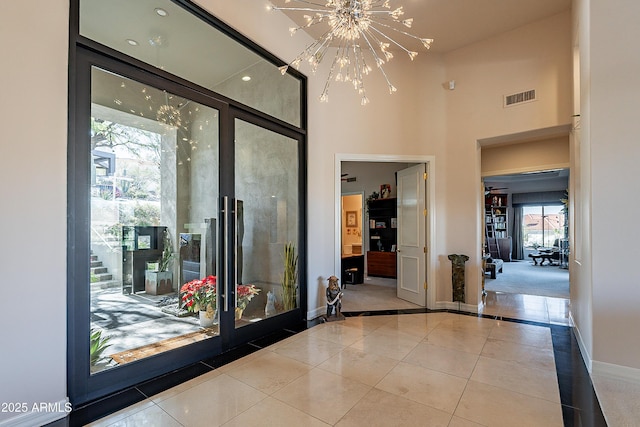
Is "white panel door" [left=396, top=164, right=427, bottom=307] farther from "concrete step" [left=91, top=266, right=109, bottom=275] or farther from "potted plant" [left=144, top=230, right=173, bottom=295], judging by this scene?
"concrete step" [left=91, top=266, right=109, bottom=275]

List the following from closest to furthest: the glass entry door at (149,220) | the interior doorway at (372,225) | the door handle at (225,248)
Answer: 1. the glass entry door at (149,220)
2. the door handle at (225,248)
3. the interior doorway at (372,225)

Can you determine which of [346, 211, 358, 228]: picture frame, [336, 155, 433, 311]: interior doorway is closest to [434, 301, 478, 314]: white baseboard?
[336, 155, 433, 311]: interior doorway

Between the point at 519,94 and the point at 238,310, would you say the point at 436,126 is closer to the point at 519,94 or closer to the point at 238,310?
the point at 519,94

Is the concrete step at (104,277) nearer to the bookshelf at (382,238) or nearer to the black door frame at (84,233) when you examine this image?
the black door frame at (84,233)

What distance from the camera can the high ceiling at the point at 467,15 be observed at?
13.2ft

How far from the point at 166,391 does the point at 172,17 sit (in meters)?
3.47

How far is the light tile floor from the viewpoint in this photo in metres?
2.14

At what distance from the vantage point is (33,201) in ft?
6.73

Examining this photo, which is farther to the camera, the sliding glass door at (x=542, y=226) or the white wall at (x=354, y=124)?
the sliding glass door at (x=542, y=226)

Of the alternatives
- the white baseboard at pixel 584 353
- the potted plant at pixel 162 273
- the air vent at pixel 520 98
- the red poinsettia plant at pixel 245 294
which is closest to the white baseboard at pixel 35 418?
the potted plant at pixel 162 273

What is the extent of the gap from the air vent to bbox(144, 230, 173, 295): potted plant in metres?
5.02

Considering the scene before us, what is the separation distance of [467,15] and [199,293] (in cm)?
505

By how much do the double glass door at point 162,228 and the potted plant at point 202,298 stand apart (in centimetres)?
1

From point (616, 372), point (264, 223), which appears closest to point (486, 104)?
point (616, 372)
